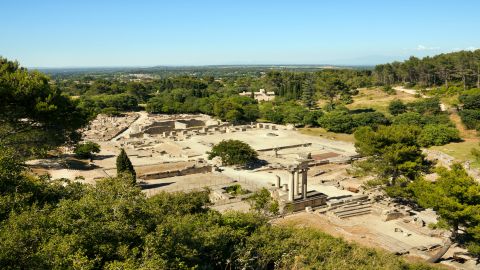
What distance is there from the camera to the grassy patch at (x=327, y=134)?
59709 mm

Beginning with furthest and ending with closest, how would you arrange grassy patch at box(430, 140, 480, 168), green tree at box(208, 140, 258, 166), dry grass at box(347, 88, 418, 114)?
1. dry grass at box(347, 88, 418, 114)
2. grassy patch at box(430, 140, 480, 168)
3. green tree at box(208, 140, 258, 166)

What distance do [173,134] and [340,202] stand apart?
1513 inches

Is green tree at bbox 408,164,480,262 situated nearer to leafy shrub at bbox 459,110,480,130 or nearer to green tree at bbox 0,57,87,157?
green tree at bbox 0,57,87,157

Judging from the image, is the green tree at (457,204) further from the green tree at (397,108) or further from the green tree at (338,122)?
the green tree at (397,108)

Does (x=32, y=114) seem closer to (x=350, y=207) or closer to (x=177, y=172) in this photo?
(x=350, y=207)

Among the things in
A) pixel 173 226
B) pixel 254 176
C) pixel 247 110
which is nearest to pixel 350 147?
pixel 254 176

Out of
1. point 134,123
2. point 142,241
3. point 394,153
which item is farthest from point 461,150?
point 134,123

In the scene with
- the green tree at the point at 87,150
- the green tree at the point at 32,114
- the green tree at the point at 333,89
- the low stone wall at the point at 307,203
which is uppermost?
the green tree at the point at 32,114

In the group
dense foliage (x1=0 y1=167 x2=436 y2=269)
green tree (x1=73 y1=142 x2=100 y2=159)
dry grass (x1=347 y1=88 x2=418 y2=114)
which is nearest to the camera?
dense foliage (x1=0 y1=167 x2=436 y2=269)

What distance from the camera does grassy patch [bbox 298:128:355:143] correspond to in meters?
59.7

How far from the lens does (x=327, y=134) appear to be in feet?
206

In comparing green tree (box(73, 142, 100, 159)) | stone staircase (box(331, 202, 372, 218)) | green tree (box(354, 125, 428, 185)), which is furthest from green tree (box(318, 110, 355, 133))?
green tree (box(73, 142, 100, 159))

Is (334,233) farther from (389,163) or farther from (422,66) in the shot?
(422,66)

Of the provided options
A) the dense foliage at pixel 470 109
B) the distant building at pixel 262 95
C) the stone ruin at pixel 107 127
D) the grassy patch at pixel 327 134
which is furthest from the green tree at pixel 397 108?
the stone ruin at pixel 107 127
